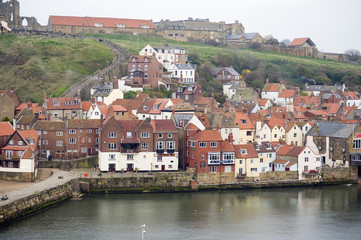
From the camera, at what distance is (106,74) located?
90.4 m

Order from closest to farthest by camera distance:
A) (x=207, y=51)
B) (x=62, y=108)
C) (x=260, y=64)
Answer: (x=62, y=108) → (x=260, y=64) → (x=207, y=51)

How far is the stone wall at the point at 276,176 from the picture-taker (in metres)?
62.6

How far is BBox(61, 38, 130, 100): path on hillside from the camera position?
273ft

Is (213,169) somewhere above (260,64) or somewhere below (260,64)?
below

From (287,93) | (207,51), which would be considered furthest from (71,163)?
(207,51)

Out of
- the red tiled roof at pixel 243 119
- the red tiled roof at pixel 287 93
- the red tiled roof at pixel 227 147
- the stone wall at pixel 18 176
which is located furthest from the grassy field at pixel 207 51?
the stone wall at pixel 18 176

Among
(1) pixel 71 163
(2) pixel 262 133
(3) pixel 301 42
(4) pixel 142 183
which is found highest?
(3) pixel 301 42

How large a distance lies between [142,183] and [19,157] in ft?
36.0

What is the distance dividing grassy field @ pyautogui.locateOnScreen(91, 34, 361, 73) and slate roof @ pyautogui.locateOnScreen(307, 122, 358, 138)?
3942 cm

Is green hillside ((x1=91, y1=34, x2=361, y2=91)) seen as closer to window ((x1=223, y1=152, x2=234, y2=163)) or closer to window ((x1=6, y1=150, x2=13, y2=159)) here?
window ((x1=223, y1=152, x2=234, y2=163))

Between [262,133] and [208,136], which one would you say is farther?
[262,133]

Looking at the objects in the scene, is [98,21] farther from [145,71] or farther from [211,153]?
[211,153]

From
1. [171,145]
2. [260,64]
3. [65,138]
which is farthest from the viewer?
[260,64]

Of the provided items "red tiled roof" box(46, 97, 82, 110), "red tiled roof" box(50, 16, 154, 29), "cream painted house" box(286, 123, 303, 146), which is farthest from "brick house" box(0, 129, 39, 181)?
"red tiled roof" box(50, 16, 154, 29)
